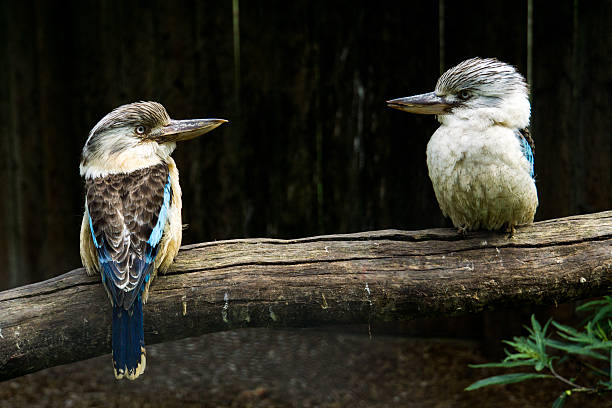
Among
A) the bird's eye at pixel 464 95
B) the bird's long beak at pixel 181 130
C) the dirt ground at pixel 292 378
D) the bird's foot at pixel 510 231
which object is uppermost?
the bird's eye at pixel 464 95

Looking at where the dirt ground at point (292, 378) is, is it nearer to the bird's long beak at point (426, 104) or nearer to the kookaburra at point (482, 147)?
the kookaburra at point (482, 147)

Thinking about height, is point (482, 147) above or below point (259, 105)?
below

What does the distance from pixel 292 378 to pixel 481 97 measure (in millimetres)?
1724

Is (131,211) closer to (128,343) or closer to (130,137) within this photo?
(130,137)

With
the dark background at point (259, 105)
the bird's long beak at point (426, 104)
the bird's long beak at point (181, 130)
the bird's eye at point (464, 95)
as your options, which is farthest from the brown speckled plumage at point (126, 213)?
the dark background at point (259, 105)

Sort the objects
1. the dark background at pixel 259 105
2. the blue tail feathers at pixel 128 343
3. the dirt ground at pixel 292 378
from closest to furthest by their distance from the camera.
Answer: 1. the blue tail feathers at pixel 128 343
2. the dirt ground at pixel 292 378
3. the dark background at pixel 259 105

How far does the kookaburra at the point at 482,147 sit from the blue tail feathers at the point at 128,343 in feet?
3.41

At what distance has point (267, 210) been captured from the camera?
3506 mm

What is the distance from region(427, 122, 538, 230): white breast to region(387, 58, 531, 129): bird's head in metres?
0.04

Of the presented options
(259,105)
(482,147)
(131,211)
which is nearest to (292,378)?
(259,105)

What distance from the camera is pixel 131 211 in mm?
1891

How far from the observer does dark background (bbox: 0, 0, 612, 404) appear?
128 inches

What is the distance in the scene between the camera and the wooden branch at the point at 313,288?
75.2 inches

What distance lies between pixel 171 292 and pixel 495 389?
189 cm
